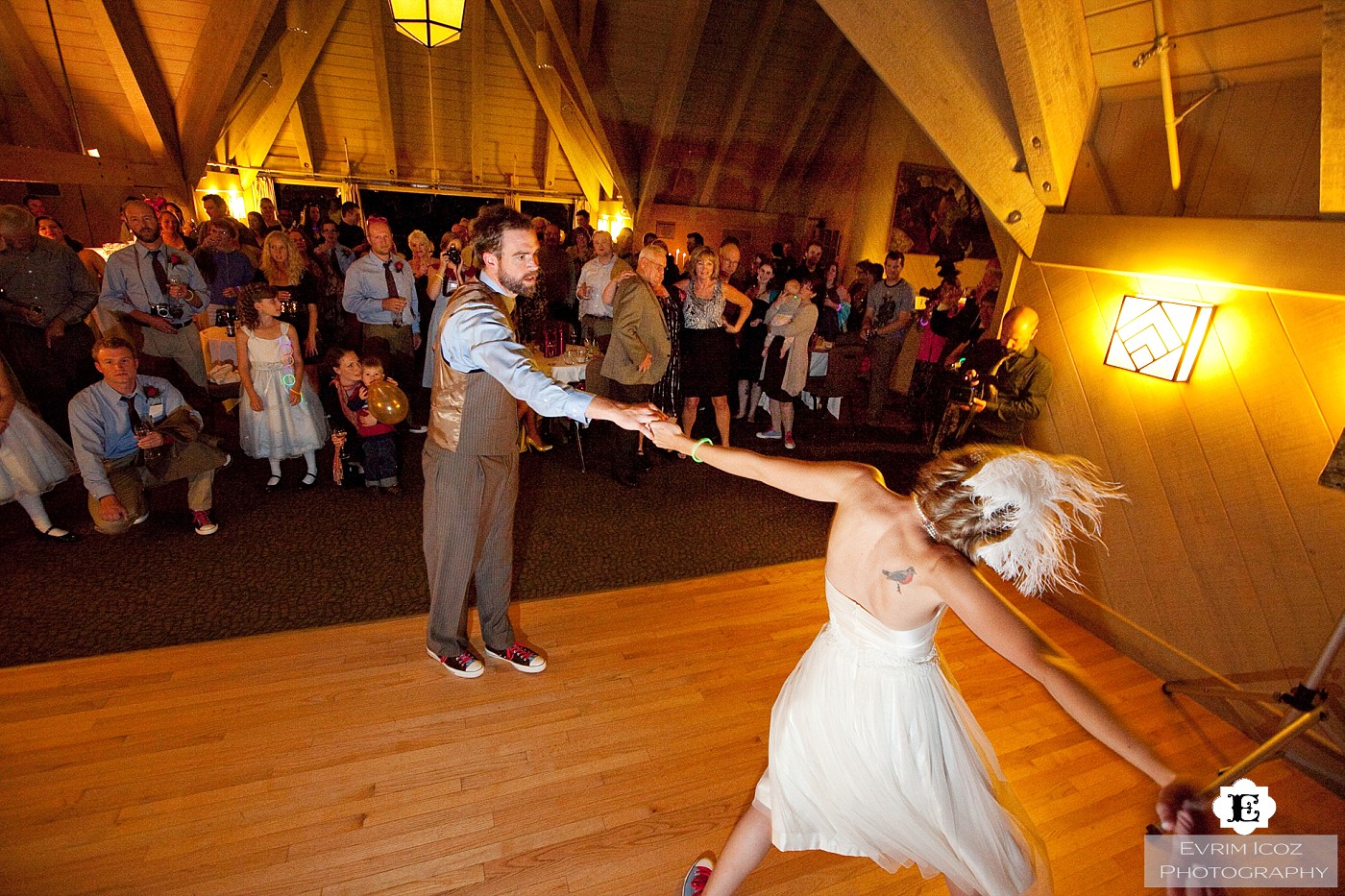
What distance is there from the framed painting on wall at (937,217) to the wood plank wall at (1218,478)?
6.05 metres

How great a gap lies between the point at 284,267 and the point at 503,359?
461 cm

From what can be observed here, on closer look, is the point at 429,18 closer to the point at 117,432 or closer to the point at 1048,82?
the point at 117,432

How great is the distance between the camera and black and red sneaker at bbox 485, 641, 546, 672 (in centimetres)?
284

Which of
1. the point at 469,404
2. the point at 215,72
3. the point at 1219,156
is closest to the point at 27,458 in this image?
the point at 469,404

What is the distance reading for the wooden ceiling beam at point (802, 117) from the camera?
9.84 meters

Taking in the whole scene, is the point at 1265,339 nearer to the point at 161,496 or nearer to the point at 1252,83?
the point at 1252,83

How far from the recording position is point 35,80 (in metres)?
7.06

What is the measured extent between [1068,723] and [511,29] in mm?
11766

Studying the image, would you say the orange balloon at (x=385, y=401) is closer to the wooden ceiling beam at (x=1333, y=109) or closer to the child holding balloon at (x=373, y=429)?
the child holding balloon at (x=373, y=429)

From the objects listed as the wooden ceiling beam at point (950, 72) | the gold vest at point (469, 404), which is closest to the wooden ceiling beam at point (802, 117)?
the wooden ceiling beam at point (950, 72)

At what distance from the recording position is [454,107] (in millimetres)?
11930

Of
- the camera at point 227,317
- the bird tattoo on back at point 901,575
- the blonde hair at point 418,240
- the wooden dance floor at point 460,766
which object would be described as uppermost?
the blonde hair at point 418,240

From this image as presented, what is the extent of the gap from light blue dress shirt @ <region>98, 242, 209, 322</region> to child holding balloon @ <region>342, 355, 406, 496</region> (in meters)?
1.85

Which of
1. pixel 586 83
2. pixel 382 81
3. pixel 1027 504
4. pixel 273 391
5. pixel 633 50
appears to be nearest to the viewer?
pixel 1027 504
